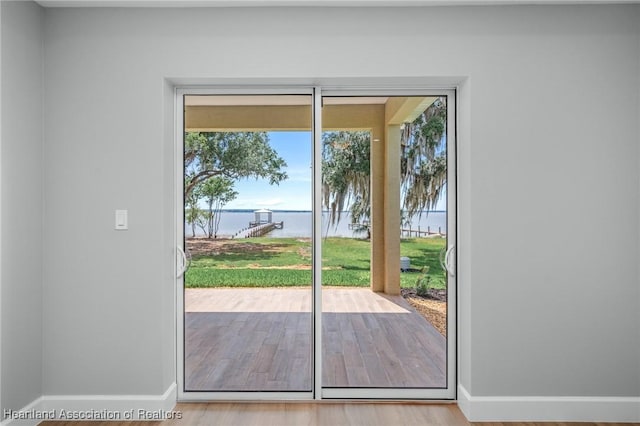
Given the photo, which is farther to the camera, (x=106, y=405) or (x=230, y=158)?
(x=230, y=158)

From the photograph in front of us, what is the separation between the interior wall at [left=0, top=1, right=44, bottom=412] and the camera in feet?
8.04

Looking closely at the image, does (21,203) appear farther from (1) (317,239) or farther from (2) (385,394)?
(2) (385,394)

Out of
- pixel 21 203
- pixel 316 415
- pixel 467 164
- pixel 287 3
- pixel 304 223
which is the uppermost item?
pixel 287 3

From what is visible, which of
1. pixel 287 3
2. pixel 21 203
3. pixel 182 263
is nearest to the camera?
pixel 21 203

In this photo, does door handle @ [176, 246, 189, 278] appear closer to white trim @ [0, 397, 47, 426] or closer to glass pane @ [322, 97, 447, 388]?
glass pane @ [322, 97, 447, 388]

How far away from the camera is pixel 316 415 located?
277cm

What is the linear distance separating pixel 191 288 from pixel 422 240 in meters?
1.60

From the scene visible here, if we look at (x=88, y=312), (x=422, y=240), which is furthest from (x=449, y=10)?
(x=88, y=312)

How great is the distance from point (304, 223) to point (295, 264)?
0.28 metres

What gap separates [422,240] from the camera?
3012 mm

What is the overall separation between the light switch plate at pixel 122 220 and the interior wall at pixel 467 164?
4cm

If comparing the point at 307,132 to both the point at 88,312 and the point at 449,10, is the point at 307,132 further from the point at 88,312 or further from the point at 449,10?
the point at 88,312

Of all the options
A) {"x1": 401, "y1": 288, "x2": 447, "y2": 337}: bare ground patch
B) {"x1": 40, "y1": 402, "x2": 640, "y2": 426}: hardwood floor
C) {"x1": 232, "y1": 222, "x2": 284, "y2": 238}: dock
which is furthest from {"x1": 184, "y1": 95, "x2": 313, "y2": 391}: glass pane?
{"x1": 401, "y1": 288, "x2": 447, "y2": 337}: bare ground patch

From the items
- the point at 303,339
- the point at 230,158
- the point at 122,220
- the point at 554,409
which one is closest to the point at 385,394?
the point at 303,339
